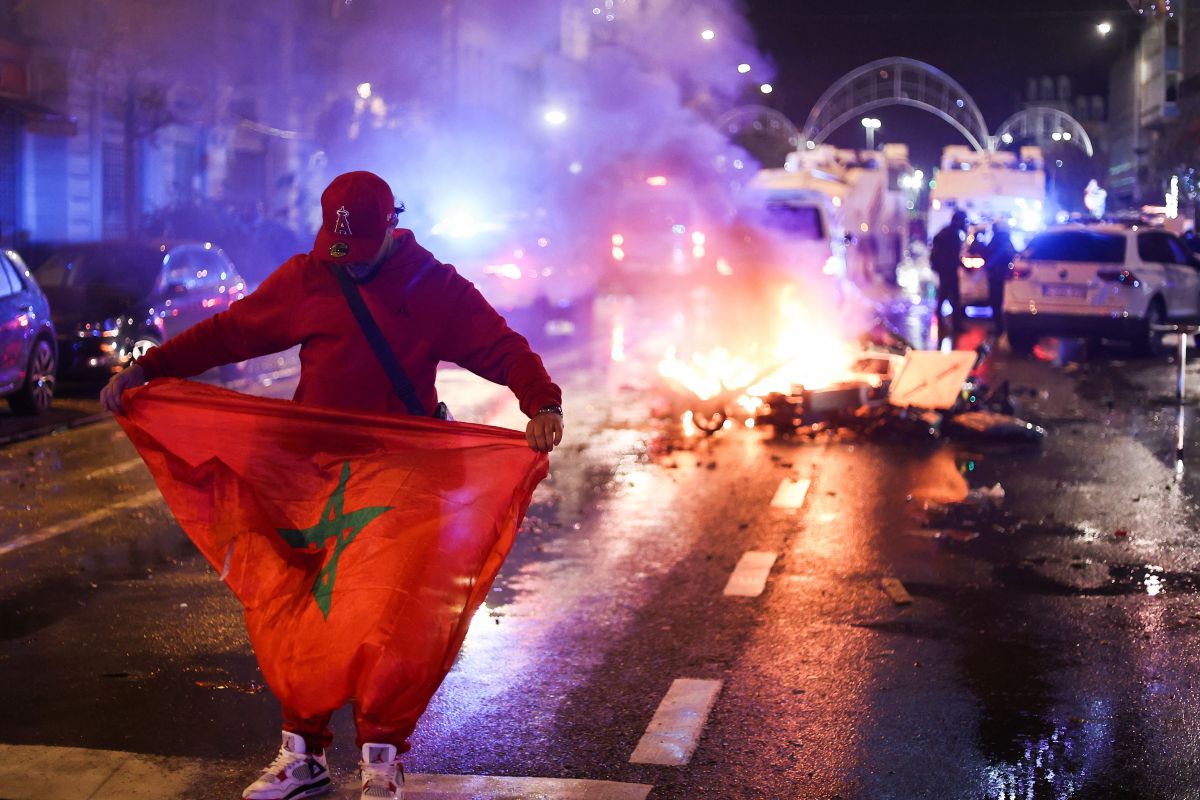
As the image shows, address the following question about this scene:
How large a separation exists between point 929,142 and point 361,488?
10387 centimetres

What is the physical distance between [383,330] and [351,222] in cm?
34

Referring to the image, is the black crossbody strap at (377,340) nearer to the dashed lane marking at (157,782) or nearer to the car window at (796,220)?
the dashed lane marking at (157,782)

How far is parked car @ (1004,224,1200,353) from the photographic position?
19781mm

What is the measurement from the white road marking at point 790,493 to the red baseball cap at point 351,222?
221 inches

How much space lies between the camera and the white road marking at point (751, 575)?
7115mm

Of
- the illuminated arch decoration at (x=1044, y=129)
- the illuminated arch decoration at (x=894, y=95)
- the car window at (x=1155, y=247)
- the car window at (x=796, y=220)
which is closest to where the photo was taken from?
the car window at (x=1155, y=247)

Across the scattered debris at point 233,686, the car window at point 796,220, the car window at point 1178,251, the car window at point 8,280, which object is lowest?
the scattered debris at point 233,686

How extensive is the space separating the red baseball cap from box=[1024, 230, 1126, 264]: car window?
17.5 m

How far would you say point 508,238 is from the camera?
29.2 metres

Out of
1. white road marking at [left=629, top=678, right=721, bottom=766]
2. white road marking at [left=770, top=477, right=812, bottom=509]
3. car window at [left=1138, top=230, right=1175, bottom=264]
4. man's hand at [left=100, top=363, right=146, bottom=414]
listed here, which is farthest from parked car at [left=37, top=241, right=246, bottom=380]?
car window at [left=1138, top=230, right=1175, bottom=264]

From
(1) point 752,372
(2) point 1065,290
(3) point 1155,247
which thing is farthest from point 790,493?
(3) point 1155,247

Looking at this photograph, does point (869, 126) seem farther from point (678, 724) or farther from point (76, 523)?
point (678, 724)

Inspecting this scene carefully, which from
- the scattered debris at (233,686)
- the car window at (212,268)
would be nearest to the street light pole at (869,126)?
the car window at (212,268)

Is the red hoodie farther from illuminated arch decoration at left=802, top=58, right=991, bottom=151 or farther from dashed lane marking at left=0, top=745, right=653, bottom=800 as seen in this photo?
illuminated arch decoration at left=802, top=58, right=991, bottom=151
